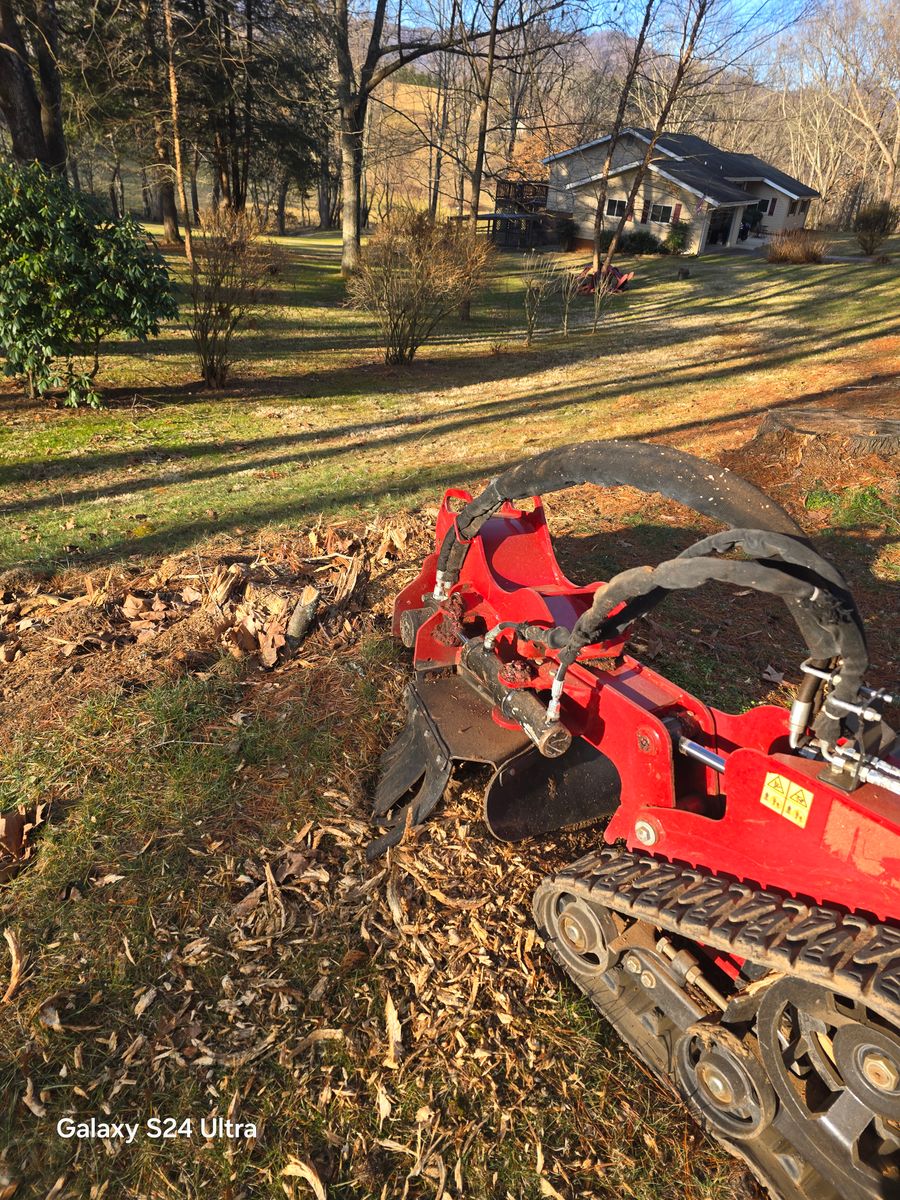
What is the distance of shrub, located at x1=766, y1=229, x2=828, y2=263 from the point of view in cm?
2906

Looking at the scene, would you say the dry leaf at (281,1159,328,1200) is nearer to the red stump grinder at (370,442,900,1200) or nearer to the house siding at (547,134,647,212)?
the red stump grinder at (370,442,900,1200)

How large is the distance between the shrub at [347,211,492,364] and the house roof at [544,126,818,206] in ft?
66.5

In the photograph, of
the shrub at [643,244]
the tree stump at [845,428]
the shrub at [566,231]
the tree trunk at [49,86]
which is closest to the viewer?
the tree stump at [845,428]

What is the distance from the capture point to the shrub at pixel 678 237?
113 ft

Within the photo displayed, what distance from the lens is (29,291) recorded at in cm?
971

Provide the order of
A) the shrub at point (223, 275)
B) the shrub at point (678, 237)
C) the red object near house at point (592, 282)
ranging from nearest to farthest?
1. the shrub at point (223, 275)
2. the red object near house at point (592, 282)
3. the shrub at point (678, 237)

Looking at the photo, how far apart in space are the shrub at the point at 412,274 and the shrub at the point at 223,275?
104 inches

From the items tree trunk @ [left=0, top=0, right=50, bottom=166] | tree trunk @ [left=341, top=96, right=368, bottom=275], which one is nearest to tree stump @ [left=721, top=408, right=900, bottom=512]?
tree trunk @ [left=0, top=0, right=50, bottom=166]

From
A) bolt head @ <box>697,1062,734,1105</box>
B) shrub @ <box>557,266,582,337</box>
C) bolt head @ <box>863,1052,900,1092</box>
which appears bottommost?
bolt head @ <box>697,1062,734,1105</box>

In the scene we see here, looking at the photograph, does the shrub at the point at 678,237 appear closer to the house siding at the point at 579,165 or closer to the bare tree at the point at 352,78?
the house siding at the point at 579,165

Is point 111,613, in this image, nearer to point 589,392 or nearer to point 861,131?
point 589,392

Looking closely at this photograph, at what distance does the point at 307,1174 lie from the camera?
2361 millimetres

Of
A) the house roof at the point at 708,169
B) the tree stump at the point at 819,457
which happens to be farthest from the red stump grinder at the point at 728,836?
the house roof at the point at 708,169

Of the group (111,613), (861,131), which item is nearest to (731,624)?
(111,613)
